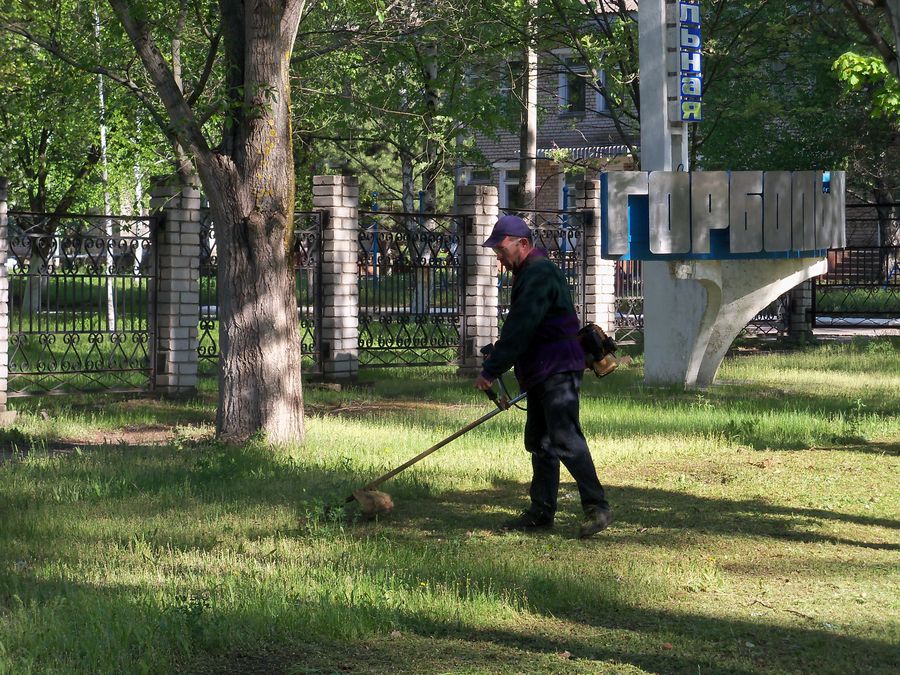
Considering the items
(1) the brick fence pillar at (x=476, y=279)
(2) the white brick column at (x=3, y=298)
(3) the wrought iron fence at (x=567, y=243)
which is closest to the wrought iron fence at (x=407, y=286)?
(1) the brick fence pillar at (x=476, y=279)

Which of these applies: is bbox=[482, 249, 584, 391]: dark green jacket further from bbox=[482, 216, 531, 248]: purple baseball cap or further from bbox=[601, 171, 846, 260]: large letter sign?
bbox=[601, 171, 846, 260]: large letter sign

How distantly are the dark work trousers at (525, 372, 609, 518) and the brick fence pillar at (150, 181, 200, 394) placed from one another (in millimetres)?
8713

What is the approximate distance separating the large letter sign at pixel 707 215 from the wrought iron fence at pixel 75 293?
5799 mm

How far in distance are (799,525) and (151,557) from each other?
411 cm

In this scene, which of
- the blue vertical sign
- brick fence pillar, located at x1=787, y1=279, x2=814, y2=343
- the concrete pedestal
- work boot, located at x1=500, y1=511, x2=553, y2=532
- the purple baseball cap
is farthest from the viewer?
brick fence pillar, located at x1=787, y1=279, x2=814, y2=343

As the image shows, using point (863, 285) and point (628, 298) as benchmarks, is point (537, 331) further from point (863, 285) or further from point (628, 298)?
point (863, 285)

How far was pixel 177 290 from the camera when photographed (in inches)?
625

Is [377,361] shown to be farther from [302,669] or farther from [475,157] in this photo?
[302,669]

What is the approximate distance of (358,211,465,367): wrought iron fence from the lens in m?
18.4

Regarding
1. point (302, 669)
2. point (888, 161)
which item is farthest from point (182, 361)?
point (888, 161)

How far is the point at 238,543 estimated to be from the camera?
766cm

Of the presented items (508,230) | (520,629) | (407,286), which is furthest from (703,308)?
(520,629)

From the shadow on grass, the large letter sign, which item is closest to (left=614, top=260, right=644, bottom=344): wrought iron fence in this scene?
the large letter sign

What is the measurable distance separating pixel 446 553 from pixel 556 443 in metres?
1.00
